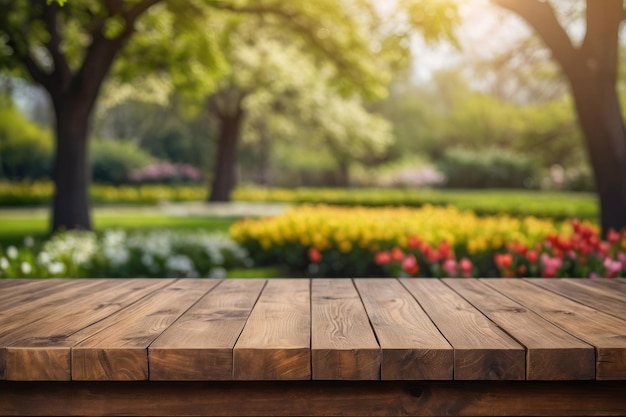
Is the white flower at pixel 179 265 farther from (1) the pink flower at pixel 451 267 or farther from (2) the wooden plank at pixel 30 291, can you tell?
(2) the wooden plank at pixel 30 291

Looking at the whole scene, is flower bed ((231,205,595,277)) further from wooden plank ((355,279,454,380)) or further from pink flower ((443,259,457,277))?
wooden plank ((355,279,454,380))

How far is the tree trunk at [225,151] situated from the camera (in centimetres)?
1909

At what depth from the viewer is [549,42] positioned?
6848 mm

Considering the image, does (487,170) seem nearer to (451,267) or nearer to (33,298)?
(451,267)

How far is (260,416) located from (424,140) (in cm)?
3510

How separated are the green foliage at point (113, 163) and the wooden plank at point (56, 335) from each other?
24386mm

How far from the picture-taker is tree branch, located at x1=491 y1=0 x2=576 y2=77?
6.67 meters

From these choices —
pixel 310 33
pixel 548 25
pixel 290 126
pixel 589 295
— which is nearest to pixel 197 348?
pixel 589 295

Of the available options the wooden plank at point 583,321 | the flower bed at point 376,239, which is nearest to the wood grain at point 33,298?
the wooden plank at point 583,321

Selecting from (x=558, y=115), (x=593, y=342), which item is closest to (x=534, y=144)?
(x=558, y=115)

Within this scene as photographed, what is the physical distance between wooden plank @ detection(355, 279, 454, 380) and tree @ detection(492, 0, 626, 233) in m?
5.25

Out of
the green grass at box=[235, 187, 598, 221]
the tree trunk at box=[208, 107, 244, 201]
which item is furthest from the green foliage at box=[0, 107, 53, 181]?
the tree trunk at box=[208, 107, 244, 201]

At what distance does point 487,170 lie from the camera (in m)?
27.0

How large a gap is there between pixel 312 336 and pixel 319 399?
0.20 m
